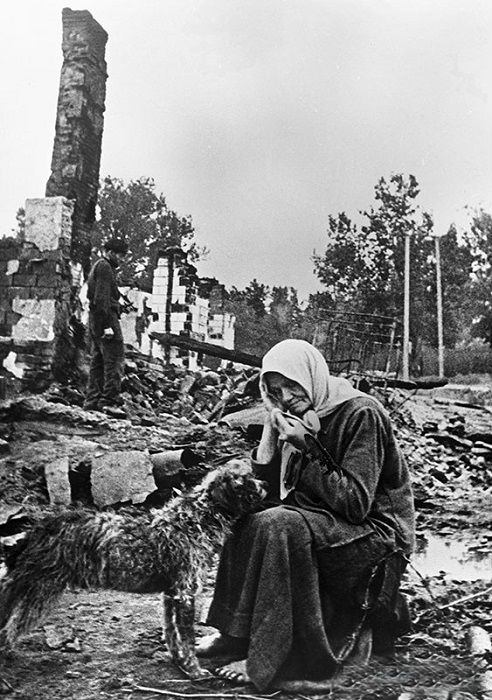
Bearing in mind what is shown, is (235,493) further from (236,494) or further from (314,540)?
(314,540)

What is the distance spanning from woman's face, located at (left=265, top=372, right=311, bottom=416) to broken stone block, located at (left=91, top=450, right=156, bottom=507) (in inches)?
21.4

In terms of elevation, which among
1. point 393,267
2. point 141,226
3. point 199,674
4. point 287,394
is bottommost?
point 199,674

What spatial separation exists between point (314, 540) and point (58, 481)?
3.13ft

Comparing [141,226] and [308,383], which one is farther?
[141,226]

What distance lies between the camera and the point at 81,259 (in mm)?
2795

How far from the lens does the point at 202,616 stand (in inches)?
84.7

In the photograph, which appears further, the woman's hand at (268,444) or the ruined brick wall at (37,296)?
the ruined brick wall at (37,296)

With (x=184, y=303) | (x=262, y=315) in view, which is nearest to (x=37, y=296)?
(x=184, y=303)

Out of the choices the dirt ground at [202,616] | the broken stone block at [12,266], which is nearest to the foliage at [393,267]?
the dirt ground at [202,616]

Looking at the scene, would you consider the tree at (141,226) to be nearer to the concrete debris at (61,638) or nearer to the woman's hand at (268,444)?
the woman's hand at (268,444)

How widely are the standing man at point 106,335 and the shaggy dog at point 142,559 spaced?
2.01ft

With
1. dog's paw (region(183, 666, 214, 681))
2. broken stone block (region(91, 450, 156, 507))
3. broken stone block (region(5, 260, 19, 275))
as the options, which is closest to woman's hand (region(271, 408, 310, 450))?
broken stone block (region(91, 450, 156, 507))

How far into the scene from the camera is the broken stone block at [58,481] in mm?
2334

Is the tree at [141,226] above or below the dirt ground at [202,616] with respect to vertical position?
above
